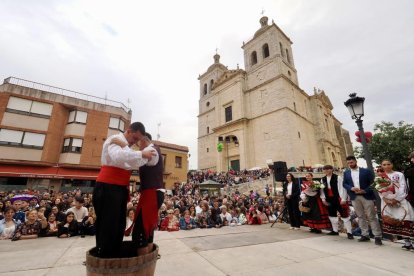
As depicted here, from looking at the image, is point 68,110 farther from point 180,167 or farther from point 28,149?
point 180,167

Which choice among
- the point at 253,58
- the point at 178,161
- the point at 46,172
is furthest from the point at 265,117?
the point at 46,172

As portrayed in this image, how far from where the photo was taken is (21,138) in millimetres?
17297

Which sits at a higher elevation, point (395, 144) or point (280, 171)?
point (395, 144)

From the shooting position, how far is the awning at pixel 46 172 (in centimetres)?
1600

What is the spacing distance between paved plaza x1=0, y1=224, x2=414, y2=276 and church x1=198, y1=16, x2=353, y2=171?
909 inches

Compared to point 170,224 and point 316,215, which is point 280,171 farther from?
point 170,224

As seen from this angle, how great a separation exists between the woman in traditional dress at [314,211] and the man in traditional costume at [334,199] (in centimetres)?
17

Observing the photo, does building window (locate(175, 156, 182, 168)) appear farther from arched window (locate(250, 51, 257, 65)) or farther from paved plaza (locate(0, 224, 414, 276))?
paved plaza (locate(0, 224, 414, 276))

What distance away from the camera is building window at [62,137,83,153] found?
19.0 meters

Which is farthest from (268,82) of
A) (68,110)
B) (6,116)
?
(6,116)

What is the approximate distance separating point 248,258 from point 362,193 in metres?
3.35

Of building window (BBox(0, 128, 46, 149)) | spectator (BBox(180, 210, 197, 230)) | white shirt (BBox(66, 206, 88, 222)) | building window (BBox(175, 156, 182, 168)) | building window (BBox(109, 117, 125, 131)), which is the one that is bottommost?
spectator (BBox(180, 210, 197, 230))

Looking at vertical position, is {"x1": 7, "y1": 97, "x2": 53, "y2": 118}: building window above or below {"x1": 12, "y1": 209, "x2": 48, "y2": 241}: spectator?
above

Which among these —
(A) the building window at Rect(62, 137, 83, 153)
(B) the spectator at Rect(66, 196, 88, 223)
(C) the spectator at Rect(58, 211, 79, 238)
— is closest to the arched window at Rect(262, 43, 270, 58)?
(A) the building window at Rect(62, 137, 83, 153)
